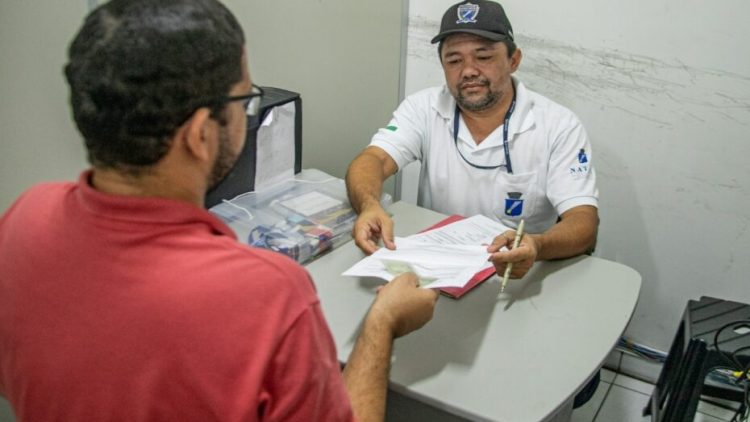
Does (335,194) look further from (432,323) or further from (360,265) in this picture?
(432,323)

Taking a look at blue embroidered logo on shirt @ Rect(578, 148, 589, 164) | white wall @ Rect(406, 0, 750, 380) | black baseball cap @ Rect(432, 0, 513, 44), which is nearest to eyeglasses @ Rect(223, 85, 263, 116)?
black baseball cap @ Rect(432, 0, 513, 44)

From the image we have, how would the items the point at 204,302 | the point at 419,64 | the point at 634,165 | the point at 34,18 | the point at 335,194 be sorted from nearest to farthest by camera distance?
the point at 204,302, the point at 34,18, the point at 335,194, the point at 634,165, the point at 419,64

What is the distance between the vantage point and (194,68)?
629 mm

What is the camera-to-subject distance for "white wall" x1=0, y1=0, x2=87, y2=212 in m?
1.15

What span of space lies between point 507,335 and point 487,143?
827 mm

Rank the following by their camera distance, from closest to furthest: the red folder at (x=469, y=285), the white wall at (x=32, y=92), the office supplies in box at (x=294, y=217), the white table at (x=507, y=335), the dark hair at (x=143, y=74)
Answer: the dark hair at (x=143, y=74)
the white table at (x=507, y=335)
the white wall at (x=32, y=92)
the red folder at (x=469, y=285)
the office supplies in box at (x=294, y=217)

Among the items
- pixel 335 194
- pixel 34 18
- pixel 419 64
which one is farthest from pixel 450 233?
pixel 419 64

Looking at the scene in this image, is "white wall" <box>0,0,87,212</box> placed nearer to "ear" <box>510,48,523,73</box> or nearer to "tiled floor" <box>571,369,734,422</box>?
"ear" <box>510,48,523,73</box>

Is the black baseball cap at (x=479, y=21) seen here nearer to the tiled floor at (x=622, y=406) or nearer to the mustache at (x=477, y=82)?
the mustache at (x=477, y=82)

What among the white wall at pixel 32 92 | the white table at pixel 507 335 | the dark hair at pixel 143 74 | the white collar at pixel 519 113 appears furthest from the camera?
the white collar at pixel 519 113

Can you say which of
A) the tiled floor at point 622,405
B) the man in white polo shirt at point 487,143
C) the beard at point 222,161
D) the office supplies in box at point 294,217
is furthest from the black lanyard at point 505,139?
the beard at point 222,161

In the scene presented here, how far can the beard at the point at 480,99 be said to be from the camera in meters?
1.79

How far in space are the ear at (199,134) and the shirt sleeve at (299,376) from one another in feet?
0.71

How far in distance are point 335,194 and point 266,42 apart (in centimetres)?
52
